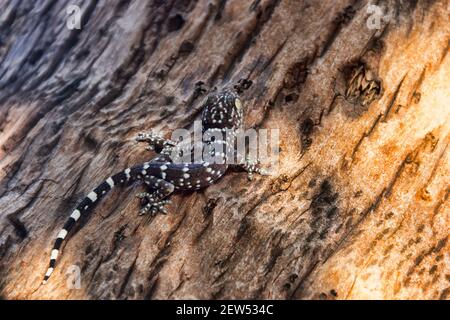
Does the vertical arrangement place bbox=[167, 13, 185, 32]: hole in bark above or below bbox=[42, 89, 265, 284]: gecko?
above

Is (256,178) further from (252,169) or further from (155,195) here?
(155,195)

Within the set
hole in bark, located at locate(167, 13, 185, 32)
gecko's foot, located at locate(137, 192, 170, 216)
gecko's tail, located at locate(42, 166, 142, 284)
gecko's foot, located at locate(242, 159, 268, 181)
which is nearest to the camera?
gecko's tail, located at locate(42, 166, 142, 284)

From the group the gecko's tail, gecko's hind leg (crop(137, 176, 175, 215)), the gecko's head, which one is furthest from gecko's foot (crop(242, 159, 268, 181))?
the gecko's tail

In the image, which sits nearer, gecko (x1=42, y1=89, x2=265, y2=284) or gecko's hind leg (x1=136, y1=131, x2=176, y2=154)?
gecko (x1=42, y1=89, x2=265, y2=284)

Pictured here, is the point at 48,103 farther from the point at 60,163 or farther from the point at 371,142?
the point at 371,142

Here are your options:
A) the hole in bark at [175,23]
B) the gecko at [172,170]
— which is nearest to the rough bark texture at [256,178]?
the hole in bark at [175,23]

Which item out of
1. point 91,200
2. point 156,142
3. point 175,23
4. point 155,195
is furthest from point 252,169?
point 175,23

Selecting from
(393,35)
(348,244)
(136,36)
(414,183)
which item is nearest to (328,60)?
(393,35)

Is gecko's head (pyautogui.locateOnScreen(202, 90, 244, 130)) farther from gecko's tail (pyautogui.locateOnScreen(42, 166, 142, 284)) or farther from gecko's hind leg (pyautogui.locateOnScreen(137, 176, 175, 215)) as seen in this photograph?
gecko's tail (pyautogui.locateOnScreen(42, 166, 142, 284))
